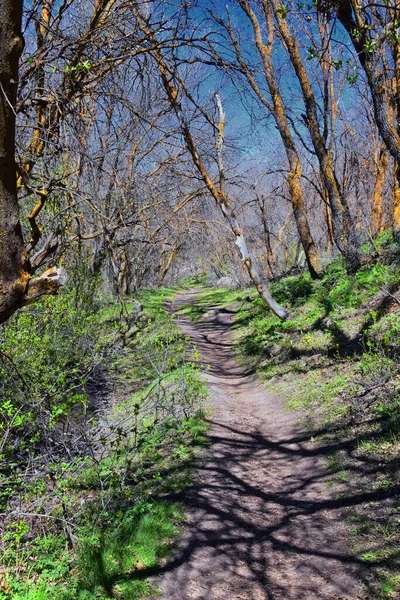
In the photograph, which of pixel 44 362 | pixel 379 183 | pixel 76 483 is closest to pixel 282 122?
pixel 379 183

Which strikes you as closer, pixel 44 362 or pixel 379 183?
pixel 44 362

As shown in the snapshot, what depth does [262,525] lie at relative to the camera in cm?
418

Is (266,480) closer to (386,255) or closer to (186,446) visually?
(186,446)

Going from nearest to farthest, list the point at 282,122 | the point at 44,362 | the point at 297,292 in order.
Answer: the point at 44,362 < the point at 282,122 < the point at 297,292

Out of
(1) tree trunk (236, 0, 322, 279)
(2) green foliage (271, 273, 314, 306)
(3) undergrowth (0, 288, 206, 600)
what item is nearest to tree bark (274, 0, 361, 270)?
(1) tree trunk (236, 0, 322, 279)

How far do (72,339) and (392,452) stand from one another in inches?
201

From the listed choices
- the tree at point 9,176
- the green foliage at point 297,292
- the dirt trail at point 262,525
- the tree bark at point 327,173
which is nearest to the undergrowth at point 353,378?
the green foliage at point 297,292

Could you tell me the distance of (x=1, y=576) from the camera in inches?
137

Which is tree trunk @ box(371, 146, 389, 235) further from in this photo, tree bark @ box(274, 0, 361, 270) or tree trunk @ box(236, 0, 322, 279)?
tree trunk @ box(236, 0, 322, 279)

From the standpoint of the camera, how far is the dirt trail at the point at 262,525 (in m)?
3.33

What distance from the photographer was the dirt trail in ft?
10.9

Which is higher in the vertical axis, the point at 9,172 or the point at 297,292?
the point at 9,172

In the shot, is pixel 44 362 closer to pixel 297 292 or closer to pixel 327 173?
pixel 327 173

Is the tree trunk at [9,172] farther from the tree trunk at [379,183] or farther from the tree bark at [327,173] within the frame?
the tree trunk at [379,183]
